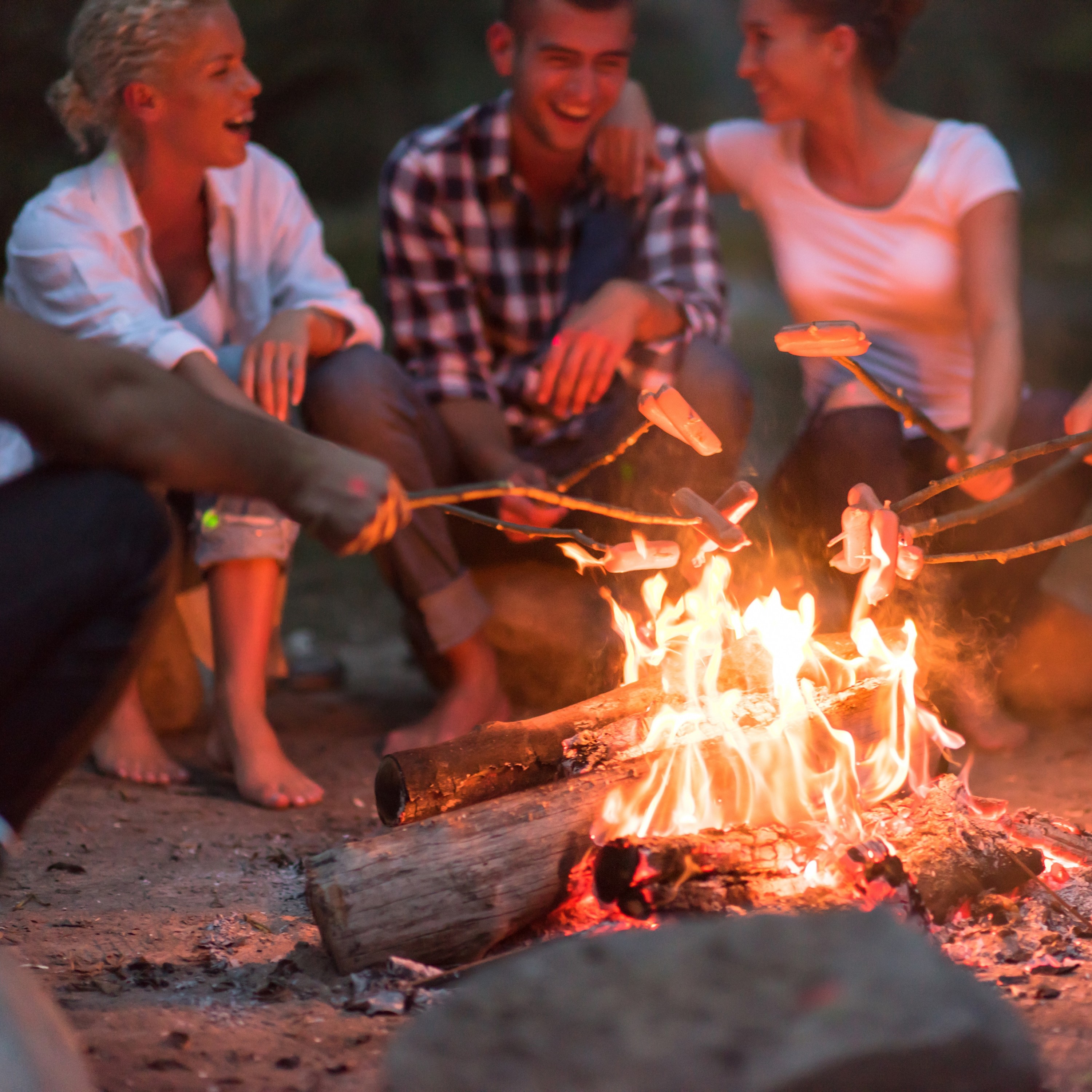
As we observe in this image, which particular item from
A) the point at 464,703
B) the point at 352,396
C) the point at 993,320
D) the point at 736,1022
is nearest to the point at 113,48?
the point at 352,396

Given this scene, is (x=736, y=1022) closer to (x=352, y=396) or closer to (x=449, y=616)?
(x=449, y=616)

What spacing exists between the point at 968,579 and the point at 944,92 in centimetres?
708

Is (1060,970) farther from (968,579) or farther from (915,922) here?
(968,579)

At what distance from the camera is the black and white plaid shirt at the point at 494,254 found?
342 cm

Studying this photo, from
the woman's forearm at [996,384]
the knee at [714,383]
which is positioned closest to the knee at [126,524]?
the knee at [714,383]

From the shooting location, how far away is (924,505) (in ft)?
10.5

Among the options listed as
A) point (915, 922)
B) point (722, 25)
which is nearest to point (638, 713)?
point (915, 922)

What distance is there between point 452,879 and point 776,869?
52 cm

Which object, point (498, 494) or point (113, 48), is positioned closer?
point (498, 494)

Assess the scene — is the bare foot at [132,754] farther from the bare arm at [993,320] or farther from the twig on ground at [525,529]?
the bare arm at [993,320]

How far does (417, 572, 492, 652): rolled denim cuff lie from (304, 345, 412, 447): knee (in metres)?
0.46

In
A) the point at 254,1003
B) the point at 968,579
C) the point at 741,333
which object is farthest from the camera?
the point at 741,333

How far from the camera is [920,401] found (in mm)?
3330

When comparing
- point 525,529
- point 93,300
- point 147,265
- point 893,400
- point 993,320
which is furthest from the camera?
point 993,320
